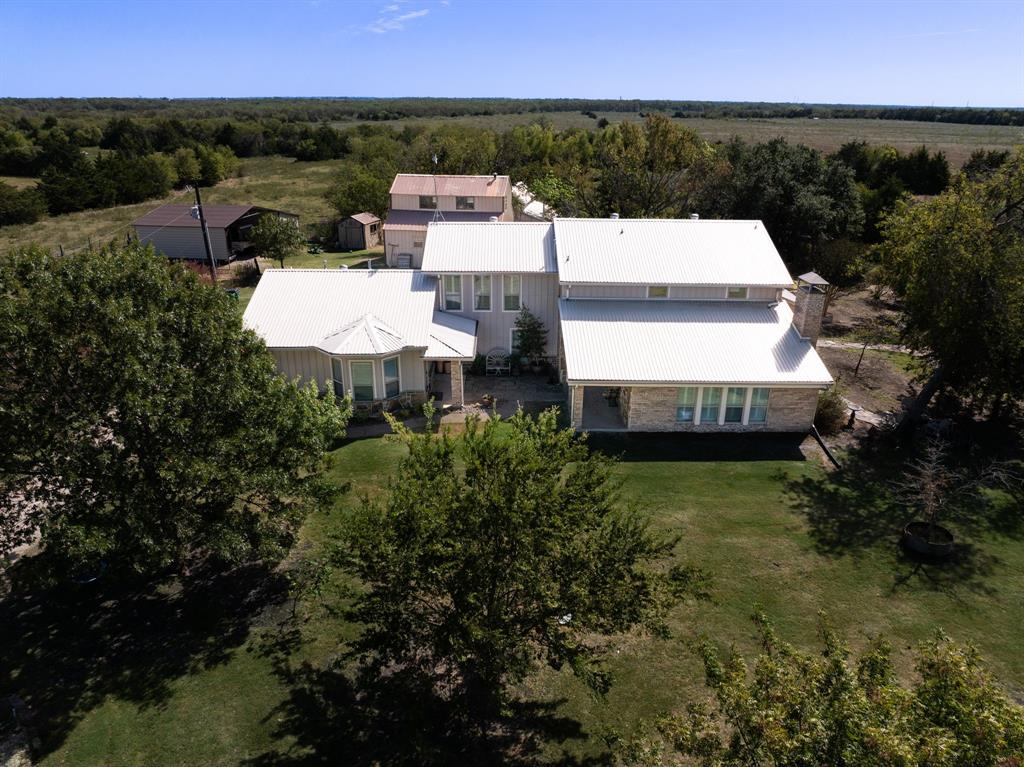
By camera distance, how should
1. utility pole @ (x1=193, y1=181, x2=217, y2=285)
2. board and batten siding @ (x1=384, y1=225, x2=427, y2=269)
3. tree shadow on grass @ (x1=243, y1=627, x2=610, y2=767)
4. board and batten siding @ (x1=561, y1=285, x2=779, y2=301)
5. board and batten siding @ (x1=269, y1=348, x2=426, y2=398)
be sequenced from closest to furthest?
tree shadow on grass @ (x1=243, y1=627, x2=610, y2=767) < board and batten siding @ (x1=269, y1=348, x2=426, y2=398) < board and batten siding @ (x1=561, y1=285, x2=779, y2=301) < utility pole @ (x1=193, y1=181, x2=217, y2=285) < board and batten siding @ (x1=384, y1=225, x2=427, y2=269)

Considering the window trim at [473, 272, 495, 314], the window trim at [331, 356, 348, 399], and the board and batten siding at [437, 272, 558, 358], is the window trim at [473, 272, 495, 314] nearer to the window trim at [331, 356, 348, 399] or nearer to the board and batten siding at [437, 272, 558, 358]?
the board and batten siding at [437, 272, 558, 358]

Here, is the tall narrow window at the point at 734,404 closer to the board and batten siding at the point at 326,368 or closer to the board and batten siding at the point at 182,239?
the board and batten siding at the point at 326,368

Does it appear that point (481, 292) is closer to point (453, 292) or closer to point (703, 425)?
point (453, 292)

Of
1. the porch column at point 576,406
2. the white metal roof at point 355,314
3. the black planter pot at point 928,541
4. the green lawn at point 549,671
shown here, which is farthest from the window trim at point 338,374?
the black planter pot at point 928,541

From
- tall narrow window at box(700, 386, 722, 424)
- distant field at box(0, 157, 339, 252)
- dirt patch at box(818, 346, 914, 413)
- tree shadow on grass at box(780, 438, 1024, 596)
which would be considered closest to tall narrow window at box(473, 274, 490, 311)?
Result: tall narrow window at box(700, 386, 722, 424)

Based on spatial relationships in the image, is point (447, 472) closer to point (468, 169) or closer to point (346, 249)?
point (346, 249)

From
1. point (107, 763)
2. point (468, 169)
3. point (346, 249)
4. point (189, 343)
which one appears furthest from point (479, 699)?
point (468, 169)
